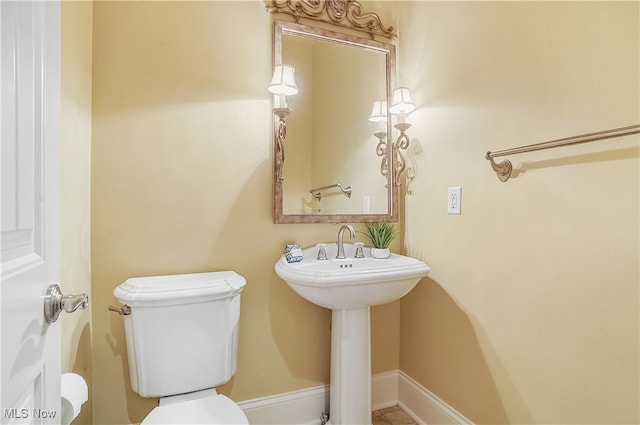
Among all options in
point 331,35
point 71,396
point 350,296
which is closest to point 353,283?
point 350,296

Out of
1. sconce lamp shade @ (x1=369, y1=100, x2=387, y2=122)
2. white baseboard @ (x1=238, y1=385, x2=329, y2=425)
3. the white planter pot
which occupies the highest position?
sconce lamp shade @ (x1=369, y1=100, x2=387, y2=122)

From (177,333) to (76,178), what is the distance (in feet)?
2.19

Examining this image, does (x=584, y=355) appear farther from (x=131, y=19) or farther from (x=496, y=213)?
(x=131, y=19)

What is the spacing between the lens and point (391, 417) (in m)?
1.72

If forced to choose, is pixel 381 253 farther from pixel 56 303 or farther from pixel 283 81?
pixel 56 303

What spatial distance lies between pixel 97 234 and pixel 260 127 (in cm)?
83

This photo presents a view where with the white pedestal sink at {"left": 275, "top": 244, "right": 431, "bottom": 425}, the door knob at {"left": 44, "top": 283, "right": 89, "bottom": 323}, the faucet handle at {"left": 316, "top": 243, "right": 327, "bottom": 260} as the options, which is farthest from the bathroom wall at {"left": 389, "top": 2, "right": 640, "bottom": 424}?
the door knob at {"left": 44, "top": 283, "right": 89, "bottom": 323}

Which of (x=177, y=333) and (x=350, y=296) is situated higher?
(x=350, y=296)

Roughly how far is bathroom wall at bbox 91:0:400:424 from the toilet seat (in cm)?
36

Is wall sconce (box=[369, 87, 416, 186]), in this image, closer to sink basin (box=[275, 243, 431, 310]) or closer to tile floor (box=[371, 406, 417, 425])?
sink basin (box=[275, 243, 431, 310])

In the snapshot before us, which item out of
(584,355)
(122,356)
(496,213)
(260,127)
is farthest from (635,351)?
(122,356)

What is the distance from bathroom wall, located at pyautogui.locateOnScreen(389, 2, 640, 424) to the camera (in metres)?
0.95

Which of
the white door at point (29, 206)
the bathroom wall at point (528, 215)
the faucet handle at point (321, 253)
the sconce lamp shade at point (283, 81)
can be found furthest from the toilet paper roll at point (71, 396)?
the bathroom wall at point (528, 215)

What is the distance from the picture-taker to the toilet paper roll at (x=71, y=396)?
74cm
